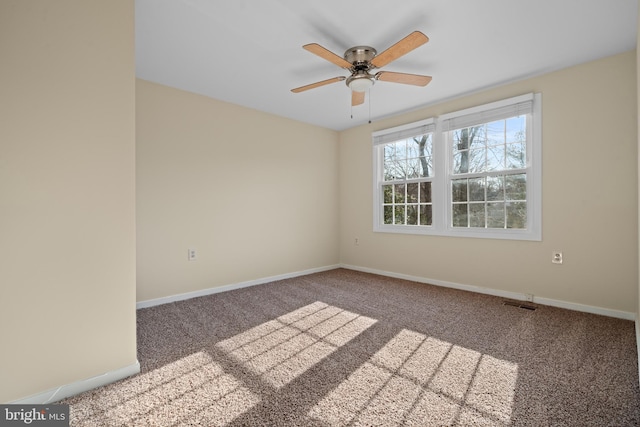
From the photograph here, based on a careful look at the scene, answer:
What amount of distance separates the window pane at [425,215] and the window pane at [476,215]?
54cm

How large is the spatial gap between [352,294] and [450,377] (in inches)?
72.4

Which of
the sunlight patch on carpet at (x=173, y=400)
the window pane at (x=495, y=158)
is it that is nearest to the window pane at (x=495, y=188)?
the window pane at (x=495, y=158)

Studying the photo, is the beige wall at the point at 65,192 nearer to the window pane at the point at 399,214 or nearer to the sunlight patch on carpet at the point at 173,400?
the sunlight patch on carpet at the point at 173,400

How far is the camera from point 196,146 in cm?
→ 353

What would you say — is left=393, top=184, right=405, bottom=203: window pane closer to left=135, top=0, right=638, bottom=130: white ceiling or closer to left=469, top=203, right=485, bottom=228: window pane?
left=469, top=203, right=485, bottom=228: window pane

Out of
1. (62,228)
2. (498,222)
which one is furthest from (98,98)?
(498,222)

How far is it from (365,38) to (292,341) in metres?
2.50

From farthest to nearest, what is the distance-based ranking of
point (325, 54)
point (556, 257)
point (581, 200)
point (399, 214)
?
point (399, 214) → point (556, 257) → point (581, 200) → point (325, 54)

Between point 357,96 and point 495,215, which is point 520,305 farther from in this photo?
point 357,96

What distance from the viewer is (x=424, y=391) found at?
1.68 meters

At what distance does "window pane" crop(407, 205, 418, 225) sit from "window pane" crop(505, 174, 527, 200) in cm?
118

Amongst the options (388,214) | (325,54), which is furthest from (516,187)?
(325,54)

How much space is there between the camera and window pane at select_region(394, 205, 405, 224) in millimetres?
4445

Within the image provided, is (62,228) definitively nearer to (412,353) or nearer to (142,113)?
(142,113)
